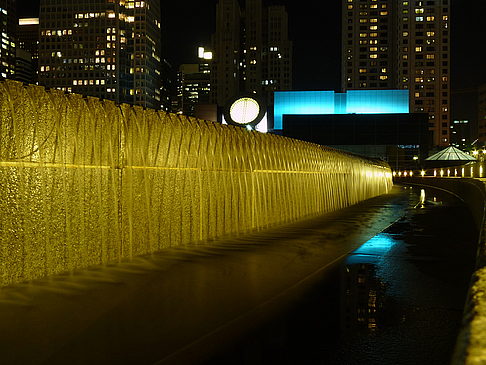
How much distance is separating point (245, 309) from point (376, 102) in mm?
109591

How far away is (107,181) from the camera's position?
8.84 m

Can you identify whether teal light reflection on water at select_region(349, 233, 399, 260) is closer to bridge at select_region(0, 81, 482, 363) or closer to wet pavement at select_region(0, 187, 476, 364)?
wet pavement at select_region(0, 187, 476, 364)

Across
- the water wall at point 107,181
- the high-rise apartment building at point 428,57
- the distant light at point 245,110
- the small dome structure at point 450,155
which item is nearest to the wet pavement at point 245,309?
the water wall at point 107,181

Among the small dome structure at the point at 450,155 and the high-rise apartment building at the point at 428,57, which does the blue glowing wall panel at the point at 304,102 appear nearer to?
the small dome structure at the point at 450,155

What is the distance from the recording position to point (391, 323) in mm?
5727

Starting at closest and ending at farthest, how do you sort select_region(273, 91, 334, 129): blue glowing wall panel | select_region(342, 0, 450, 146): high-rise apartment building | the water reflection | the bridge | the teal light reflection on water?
the water reflection, the bridge, the teal light reflection on water, select_region(273, 91, 334, 129): blue glowing wall panel, select_region(342, 0, 450, 146): high-rise apartment building

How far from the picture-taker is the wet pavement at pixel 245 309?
4727 millimetres

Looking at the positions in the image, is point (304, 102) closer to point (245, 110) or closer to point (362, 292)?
point (245, 110)

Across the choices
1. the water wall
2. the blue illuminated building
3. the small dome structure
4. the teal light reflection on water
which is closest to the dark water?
the teal light reflection on water

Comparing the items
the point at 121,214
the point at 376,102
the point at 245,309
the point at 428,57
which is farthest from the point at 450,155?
the point at 428,57

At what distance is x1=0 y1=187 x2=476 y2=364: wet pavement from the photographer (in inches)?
186

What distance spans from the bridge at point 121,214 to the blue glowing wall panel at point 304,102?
99.6 metres

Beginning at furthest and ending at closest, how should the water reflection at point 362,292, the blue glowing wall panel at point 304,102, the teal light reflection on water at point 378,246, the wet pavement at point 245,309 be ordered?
1. the blue glowing wall panel at point 304,102
2. the teal light reflection on water at point 378,246
3. the water reflection at point 362,292
4. the wet pavement at point 245,309

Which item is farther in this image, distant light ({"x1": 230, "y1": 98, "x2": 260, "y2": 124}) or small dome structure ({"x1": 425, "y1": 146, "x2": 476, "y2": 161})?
Result: small dome structure ({"x1": 425, "y1": 146, "x2": 476, "y2": 161})
